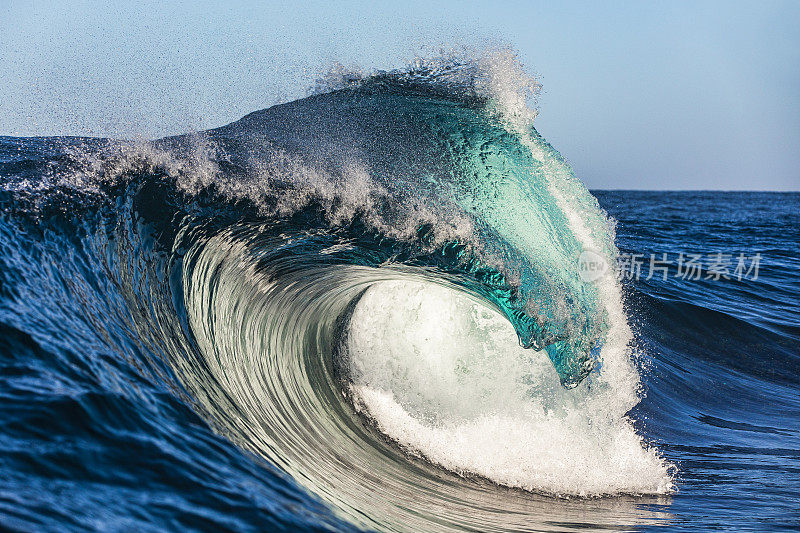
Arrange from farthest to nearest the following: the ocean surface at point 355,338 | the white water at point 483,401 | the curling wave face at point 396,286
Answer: the white water at point 483,401 → the curling wave face at point 396,286 → the ocean surface at point 355,338

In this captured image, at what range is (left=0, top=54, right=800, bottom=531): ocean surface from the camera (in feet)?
7.58

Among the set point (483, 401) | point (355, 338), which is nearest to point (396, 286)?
point (355, 338)

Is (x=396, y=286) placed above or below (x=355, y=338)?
above

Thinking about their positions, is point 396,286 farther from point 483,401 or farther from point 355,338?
point 483,401

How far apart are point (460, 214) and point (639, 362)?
3969 mm

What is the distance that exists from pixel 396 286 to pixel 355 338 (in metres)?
0.55

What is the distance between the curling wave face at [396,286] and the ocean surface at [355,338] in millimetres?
20

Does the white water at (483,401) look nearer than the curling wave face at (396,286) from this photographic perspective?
No

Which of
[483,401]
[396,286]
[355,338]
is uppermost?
[396,286]

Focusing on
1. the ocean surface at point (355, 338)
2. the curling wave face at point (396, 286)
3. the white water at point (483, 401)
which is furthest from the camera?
the white water at point (483, 401)

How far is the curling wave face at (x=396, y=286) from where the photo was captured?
385 cm

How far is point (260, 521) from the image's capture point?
77.8 inches

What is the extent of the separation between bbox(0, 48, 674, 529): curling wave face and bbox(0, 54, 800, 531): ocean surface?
2 centimetres

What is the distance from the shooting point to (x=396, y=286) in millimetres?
5492
